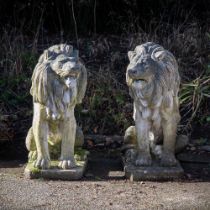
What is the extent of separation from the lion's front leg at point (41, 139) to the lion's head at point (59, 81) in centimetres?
15

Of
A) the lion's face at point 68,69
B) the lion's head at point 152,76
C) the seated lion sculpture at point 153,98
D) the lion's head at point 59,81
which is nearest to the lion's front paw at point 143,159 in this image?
the seated lion sculpture at point 153,98

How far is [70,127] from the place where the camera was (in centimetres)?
645

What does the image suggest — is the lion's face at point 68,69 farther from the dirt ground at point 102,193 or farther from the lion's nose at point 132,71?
the dirt ground at point 102,193

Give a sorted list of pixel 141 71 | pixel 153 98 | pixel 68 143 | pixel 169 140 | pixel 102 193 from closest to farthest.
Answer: pixel 102 193 → pixel 141 71 → pixel 153 98 → pixel 68 143 → pixel 169 140

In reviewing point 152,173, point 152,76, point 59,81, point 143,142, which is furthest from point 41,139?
point 152,76

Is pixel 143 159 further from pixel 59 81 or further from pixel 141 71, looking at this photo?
pixel 59 81

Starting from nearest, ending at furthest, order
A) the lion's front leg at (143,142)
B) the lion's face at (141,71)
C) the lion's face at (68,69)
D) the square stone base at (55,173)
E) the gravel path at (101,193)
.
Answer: the gravel path at (101,193) → the lion's face at (68,69) → the lion's face at (141,71) → the square stone base at (55,173) → the lion's front leg at (143,142)

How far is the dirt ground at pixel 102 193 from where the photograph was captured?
18.9ft

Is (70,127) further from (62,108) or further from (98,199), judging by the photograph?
(98,199)

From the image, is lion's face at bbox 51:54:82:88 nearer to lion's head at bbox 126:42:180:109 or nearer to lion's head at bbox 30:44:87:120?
lion's head at bbox 30:44:87:120

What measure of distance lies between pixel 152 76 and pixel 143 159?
2.71 ft

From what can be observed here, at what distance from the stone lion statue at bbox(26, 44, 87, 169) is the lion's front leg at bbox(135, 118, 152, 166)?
0.61 m

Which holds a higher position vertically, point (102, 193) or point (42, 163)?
point (42, 163)

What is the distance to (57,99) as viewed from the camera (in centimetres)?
625
